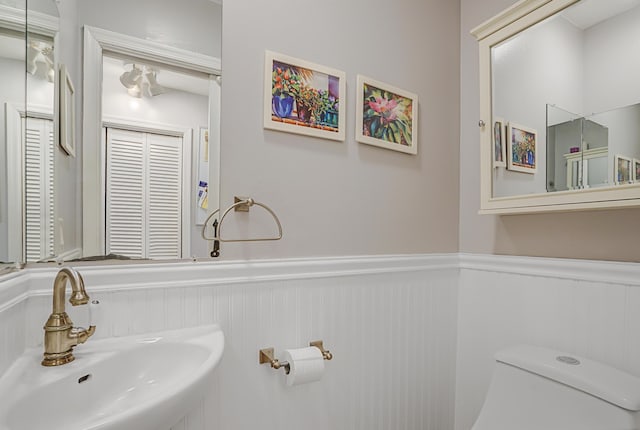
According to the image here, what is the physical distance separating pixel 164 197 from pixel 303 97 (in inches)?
23.5

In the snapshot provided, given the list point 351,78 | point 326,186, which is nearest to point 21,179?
point 326,186

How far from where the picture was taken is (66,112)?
96cm

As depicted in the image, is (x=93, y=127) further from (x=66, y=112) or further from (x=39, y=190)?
(x=39, y=190)

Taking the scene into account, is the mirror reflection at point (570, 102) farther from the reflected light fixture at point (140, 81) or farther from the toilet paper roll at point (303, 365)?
the reflected light fixture at point (140, 81)

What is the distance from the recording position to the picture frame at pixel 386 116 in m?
1.45

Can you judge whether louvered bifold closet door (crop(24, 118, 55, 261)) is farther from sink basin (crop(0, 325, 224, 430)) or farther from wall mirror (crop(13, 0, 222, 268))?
sink basin (crop(0, 325, 224, 430))

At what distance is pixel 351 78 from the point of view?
4.69ft

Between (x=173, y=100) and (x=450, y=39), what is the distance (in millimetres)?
1408

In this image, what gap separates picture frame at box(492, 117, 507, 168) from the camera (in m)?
1.43

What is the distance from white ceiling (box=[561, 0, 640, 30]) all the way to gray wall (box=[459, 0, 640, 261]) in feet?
1.42

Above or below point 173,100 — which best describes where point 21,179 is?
below

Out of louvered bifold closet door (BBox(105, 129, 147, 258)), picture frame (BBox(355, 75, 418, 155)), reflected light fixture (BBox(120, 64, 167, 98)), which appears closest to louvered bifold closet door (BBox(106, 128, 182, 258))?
louvered bifold closet door (BBox(105, 129, 147, 258))

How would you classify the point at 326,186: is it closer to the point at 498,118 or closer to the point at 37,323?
the point at 498,118

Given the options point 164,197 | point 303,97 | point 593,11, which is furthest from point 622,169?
point 164,197
